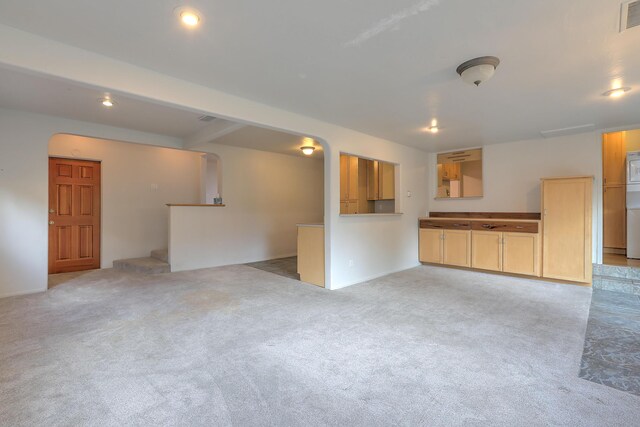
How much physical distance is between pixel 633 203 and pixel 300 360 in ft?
19.3

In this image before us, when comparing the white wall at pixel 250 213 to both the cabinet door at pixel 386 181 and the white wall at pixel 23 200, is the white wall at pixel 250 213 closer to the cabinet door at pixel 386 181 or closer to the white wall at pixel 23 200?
the white wall at pixel 23 200

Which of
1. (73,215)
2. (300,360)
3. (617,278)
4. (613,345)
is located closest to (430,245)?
(617,278)

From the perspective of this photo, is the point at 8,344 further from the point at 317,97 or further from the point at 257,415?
the point at 317,97

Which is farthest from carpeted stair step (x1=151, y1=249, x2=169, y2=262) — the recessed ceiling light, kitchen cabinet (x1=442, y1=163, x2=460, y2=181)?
kitchen cabinet (x1=442, y1=163, x2=460, y2=181)

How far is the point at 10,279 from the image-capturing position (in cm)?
393

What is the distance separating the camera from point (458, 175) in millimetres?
6777

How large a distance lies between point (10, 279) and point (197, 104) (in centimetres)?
360

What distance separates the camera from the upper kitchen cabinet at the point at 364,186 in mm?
6461

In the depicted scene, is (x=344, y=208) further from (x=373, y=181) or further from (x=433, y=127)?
(x=433, y=127)

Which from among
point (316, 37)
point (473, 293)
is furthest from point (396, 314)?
point (316, 37)

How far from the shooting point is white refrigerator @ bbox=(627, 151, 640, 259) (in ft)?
15.6

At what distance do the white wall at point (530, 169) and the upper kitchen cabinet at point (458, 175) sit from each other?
0.36m

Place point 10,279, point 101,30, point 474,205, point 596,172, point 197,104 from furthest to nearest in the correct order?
1. point 474,205
2. point 596,172
3. point 10,279
4. point 197,104
5. point 101,30

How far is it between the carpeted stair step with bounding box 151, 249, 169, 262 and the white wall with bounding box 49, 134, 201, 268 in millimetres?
324
